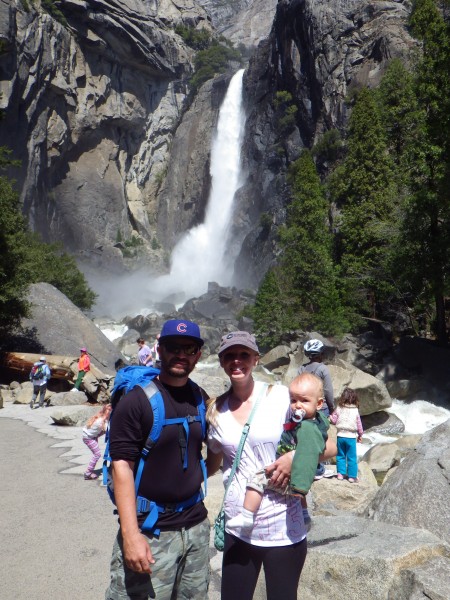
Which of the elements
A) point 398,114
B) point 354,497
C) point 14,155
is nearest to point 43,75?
point 14,155

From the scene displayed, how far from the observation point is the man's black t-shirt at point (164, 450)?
7.00 ft

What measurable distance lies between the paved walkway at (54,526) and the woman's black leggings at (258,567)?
1.37 m

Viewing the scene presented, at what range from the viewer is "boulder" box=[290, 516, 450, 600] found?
298 centimetres

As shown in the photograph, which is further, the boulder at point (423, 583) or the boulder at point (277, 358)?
the boulder at point (277, 358)

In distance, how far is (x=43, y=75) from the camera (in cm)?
4259

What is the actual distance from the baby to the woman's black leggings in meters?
0.15

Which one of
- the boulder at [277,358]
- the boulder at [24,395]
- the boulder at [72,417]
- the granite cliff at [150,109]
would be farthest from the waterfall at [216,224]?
the boulder at [72,417]

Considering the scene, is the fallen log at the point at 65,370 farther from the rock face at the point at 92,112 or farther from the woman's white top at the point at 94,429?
the rock face at the point at 92,112

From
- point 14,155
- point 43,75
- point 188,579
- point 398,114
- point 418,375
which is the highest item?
point 43,75

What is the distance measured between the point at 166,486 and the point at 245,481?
1.22 feet

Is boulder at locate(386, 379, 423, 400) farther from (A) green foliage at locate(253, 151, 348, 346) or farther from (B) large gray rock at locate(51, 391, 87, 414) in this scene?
(B) large gray rock at locate(51, 391, 87, 414)

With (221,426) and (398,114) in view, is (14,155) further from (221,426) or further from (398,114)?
(221,426)

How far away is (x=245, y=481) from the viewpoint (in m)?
2.30

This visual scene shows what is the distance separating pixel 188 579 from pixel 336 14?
4678 cm
